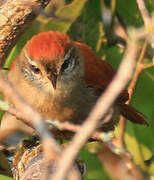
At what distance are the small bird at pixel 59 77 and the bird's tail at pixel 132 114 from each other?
0.04 metres

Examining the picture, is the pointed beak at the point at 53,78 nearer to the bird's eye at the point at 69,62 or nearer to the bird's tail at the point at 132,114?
the bird's eye at the point at 69,62

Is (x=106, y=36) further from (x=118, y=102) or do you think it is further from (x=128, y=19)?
(x=118, y=102)

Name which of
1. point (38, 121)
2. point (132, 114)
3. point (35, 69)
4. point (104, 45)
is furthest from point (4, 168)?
point (38, 121)

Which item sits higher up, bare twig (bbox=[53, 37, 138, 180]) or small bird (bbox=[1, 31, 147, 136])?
bare twig (bbox=[53, 37, 138, 180])

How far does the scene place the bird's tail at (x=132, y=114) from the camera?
3.77 m

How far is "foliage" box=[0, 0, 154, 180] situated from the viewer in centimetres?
377

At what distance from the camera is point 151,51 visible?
4332 mm

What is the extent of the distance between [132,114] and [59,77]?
970mm

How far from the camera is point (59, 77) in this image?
10.1 feet

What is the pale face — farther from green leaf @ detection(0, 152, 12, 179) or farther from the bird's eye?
green leaf @ detection(0, 152, 12, 179)

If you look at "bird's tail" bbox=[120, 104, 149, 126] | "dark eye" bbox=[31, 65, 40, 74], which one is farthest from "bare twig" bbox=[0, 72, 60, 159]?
"bird's tail" bbox=[120, 104, 149, 126]

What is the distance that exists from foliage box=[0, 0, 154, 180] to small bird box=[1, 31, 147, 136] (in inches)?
10.8

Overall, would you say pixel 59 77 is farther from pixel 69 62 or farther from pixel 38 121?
pixel 38 121

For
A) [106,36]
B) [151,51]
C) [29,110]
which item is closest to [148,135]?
[151,51]
